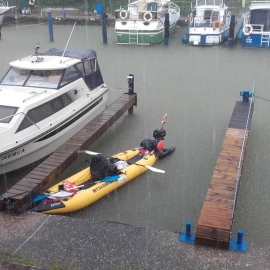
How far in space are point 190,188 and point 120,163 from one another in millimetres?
1713

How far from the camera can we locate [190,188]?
948 cm

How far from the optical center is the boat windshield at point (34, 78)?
11.0 m

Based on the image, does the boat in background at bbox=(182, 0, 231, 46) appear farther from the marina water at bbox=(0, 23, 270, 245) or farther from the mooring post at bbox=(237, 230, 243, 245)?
the mooring post at bbox=(237, 230, 243, 245)

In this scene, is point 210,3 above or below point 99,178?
above

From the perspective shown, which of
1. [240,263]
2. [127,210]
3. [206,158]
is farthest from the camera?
[206,158]

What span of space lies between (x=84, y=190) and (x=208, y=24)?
58.8 ft

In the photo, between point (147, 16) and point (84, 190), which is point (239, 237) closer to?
point (84, 190)

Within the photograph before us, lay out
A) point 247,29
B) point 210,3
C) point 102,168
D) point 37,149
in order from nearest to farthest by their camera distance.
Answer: point 102,168 → point 37,149 → point 247,29 → point 210,3

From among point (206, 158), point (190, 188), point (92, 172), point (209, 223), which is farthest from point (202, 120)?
point (209, 223)

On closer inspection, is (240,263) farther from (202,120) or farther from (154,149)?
(202,120)

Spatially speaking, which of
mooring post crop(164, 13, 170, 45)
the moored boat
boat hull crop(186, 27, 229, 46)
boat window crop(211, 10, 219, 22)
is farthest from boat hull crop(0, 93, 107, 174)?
boat window crop(211, 10, 219, 22)

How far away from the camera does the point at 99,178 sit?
30.5 ft

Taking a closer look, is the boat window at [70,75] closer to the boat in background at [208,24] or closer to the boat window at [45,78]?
the boat window at [45,78]

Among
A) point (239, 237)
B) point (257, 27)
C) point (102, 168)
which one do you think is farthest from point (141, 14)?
point (239, 237)
